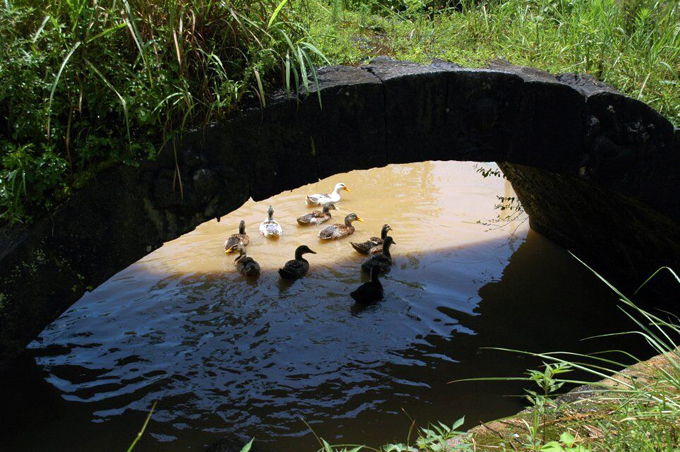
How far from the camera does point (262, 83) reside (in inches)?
188

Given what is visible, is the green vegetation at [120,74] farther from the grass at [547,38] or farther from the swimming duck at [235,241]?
the swimming duck at [235,241]

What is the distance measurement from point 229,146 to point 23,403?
2.84 metres

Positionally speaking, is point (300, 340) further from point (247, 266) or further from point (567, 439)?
point (567, 439)

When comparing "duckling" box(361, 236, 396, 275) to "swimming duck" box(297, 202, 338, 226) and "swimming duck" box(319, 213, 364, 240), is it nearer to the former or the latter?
"swimming duck" box(319, 213, 364, 240)

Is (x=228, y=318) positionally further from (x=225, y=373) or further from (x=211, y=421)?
(x=211, y=421)

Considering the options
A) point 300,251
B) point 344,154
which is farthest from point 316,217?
point 344,154

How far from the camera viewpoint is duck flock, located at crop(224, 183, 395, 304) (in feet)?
24.0

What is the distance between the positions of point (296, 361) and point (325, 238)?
3158mm

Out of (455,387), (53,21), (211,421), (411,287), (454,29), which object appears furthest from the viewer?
(411,287)

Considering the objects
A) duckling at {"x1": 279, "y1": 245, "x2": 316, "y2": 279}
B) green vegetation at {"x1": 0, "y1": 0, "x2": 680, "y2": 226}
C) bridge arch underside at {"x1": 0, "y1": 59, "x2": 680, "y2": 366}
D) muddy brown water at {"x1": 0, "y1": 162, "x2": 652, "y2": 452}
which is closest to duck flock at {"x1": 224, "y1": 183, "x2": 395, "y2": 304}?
duckling at {"x1": 279, "y1": 245, "x2": 316, "y2": 279}

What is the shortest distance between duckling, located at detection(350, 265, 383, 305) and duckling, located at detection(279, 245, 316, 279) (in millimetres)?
956

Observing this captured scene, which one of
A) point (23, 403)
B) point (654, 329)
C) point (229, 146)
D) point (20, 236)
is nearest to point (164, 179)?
point (229, 146)

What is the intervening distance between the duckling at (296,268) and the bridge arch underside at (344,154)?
289 cm

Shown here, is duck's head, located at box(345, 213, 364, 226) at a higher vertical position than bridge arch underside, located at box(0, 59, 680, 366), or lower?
lower
